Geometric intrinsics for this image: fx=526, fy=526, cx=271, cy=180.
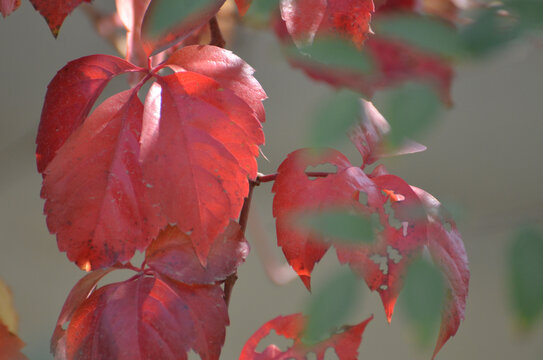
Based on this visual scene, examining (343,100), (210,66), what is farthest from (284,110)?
(343,100)

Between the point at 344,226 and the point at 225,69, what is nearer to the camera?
the point at 344,226

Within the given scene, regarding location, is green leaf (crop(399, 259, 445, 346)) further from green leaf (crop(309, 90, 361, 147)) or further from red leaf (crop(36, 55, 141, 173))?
red leaf (crop(36, 55, 141, 173))

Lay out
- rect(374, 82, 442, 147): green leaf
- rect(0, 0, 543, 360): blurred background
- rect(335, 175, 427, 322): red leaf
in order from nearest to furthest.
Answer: rect(374, 82, 442, 147): green leaf → rect(335, 175, 427, 322): red leaf → rect(0, 0, 543, 360): blurred background

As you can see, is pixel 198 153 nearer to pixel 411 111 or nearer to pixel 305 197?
pixel 305 197

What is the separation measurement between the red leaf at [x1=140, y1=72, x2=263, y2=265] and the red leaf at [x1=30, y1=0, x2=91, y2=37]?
0.25 ft

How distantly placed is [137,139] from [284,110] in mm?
554

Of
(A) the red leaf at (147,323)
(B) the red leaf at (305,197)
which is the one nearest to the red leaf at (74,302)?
(A) the red leaf at (147,323)

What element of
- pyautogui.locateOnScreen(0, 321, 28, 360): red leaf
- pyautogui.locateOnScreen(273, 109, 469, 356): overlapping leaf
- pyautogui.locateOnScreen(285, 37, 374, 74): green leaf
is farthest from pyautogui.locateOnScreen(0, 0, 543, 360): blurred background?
pyautogui.locateOnScreen(285, 37, 374, 74): green leaf

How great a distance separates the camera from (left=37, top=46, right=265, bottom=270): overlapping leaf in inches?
12.8

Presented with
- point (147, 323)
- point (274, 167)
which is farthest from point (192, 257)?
point (274, 167)

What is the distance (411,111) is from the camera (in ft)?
0.49

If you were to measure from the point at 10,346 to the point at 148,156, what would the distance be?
0.27 m

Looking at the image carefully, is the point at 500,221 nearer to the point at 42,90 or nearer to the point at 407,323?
the point at 407,323

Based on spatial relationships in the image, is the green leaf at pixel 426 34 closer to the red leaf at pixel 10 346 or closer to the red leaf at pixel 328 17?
the red leaf at pixel 328 17
